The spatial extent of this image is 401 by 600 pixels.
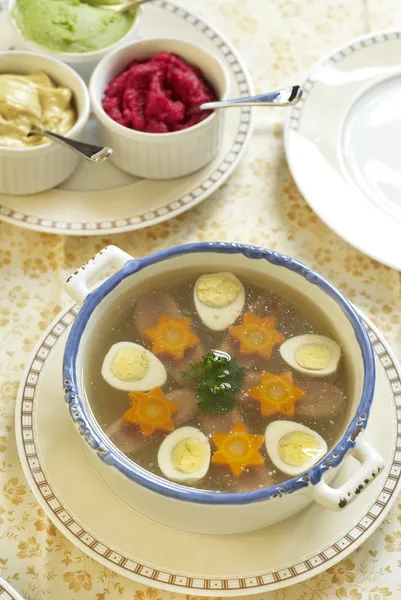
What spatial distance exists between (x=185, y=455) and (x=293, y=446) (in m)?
0.13

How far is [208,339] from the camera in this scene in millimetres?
1056

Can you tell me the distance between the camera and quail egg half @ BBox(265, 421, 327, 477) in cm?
93

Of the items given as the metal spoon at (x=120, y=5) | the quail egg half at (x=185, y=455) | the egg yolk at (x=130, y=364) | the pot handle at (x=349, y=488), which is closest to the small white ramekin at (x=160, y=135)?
the metal spoon at (x=120, y=5)

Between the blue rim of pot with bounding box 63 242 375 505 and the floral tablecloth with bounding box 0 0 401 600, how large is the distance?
0.19 m

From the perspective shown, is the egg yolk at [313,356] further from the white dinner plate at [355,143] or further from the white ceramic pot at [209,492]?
the white dinner plate at [355,143]

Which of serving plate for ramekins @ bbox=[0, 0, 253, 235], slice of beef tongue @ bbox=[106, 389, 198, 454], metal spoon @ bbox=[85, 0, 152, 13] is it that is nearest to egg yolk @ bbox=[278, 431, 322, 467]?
slice of beef tongue @ bbox=[106, 389, 198, 454]

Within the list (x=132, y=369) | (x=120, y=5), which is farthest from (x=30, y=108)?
(x=132, y=369)

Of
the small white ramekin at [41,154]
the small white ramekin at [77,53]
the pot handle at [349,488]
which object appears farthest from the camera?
the small white ramekin at [77,53]

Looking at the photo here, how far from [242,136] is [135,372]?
0.56 metres

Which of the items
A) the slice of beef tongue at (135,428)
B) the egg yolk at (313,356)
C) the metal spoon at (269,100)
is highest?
the metal spoon at (269,100)

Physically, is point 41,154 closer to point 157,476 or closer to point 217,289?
point 217,289

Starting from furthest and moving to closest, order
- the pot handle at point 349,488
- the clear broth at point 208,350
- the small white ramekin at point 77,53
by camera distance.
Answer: the small white ramekin at point 77,53 → the clear broth at point 208,350 → the pot handle at point 349,488

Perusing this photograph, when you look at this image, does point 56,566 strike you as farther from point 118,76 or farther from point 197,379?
point 118,76

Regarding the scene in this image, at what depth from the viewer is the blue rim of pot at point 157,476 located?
2.71 feet
